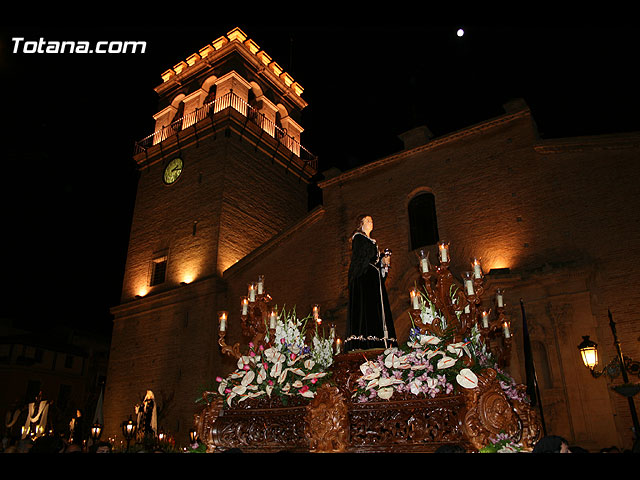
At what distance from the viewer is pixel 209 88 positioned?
27.4m

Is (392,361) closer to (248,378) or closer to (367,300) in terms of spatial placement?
(367,300)

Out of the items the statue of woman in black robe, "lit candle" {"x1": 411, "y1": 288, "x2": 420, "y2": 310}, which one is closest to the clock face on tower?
the statue of woman in black robe

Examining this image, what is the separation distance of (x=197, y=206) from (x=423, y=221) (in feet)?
36.2

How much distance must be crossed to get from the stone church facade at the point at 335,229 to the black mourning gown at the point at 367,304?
9.12 m

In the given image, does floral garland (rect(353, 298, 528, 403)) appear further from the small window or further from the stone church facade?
the small window

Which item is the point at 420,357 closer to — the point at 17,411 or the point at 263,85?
the point at 17,411

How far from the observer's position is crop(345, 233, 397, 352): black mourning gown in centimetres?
631

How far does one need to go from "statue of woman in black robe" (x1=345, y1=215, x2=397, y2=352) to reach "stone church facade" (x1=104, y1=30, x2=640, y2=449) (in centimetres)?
908

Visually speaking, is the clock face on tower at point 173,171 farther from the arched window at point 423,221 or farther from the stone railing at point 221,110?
the arched window at point 423,221

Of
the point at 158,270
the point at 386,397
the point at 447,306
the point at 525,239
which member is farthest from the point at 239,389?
the point at 158,270

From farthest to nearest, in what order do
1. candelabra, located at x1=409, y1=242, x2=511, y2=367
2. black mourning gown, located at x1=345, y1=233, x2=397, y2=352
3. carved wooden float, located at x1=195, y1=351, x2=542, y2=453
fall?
1. black mourning gown, located at x1=345, y1=233, x2=397, y2=352
2. candelabra, located at x1=409, y1=242, x2=511, y2=367
3. carved wooden float, located at x1=195, y1=351, x2=542, y2=453

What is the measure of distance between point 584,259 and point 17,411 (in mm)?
21306

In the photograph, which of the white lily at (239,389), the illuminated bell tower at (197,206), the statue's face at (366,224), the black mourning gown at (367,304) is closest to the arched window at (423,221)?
the illuminated bell tower at (197,206)

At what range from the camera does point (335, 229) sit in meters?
20.7
